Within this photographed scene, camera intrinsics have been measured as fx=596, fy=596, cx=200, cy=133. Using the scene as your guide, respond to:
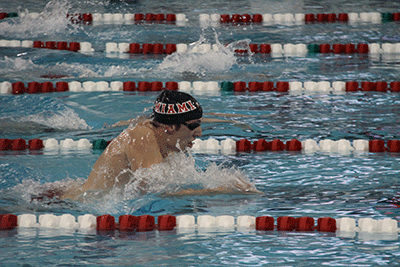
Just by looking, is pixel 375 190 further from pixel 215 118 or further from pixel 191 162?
pixel 215 118

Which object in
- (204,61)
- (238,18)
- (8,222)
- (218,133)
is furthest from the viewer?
(238,18)

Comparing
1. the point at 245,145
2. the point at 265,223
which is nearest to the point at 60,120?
the point at 245,145

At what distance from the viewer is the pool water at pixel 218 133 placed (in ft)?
9.39

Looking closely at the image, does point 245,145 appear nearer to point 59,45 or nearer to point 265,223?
point 265,223

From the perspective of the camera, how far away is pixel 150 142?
331cm

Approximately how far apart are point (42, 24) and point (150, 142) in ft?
20.2

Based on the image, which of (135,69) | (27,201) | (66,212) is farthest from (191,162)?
(135,69)

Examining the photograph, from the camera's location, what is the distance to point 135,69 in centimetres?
708

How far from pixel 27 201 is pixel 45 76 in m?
3.44

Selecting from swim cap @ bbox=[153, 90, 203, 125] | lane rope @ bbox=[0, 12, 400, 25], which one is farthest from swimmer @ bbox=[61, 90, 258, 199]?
lane rope @ bbox=[0, 12, 400, 25]

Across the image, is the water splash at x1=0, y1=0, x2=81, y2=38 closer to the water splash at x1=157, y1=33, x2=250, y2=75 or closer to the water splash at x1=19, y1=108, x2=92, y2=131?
the water splash at x1=157, y1=33, x2=250, y2=75

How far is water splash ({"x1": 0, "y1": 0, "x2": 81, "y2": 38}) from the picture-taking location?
28.0 ft

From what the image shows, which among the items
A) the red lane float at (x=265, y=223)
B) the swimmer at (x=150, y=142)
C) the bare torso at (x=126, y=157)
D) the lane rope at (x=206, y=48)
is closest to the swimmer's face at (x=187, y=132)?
the swimmer at (x=150, y=142)

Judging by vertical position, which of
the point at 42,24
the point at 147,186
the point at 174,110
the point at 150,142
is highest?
the point at 42,24
